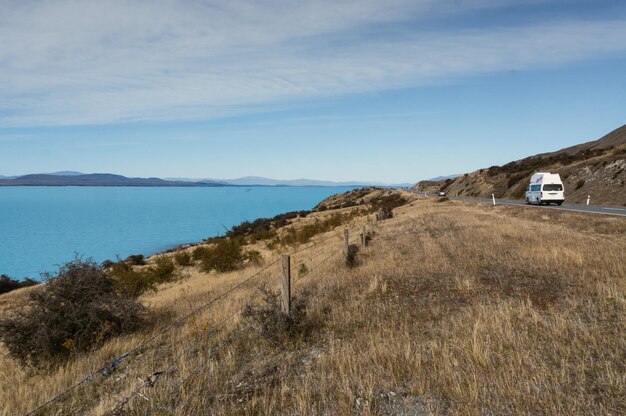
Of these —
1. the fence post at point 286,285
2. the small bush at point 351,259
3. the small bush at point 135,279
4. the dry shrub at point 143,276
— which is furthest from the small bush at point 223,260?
the fence post at point 286,285

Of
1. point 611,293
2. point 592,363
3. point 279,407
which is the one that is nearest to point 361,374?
point 279,407

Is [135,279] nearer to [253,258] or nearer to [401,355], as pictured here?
[253,258]

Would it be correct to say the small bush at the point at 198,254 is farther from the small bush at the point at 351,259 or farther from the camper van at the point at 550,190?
the camper van at the point at 550,190

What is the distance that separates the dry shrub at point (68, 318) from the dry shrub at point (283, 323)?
10.9 ft

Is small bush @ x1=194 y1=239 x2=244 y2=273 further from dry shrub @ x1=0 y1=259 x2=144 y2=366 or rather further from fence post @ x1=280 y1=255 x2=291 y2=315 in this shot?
fence post @ x1=280 y1=255 x2=291 y2=315

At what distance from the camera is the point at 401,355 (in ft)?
17.9

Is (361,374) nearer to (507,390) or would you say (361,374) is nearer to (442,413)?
(442,413)

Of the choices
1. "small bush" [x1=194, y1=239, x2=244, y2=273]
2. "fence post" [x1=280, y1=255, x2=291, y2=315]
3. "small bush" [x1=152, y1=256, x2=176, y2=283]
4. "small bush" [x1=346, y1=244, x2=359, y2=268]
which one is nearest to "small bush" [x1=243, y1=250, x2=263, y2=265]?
"small bush" [x1=194, y1=239, x2=244, y2=273]

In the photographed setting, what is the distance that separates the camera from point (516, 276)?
10023 mm

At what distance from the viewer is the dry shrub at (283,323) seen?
681cm

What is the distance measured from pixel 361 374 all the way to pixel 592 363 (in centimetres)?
297

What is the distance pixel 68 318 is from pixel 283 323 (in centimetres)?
496

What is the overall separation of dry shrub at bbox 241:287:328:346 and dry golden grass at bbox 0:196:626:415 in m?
0.08

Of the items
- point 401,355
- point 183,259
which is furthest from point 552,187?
point 401,355
